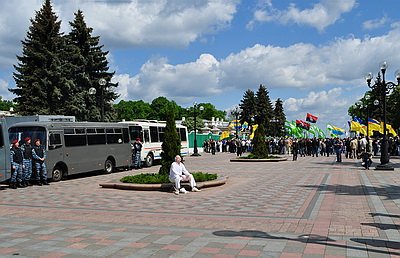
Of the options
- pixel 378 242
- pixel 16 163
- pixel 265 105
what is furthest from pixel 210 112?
pixel 378 242

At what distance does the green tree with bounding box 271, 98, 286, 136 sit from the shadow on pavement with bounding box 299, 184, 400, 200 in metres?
A: 89.2

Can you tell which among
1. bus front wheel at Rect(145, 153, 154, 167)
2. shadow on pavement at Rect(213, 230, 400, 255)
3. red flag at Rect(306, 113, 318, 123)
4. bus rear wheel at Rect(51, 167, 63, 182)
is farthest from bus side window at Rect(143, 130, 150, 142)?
red flag at Rect(306, 113, 318, 123)

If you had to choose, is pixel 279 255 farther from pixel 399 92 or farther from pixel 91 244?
pixel 399 92

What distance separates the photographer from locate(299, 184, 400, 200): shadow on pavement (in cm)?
1287

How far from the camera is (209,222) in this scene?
29.9 feet

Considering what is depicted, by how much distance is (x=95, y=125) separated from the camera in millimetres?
23203

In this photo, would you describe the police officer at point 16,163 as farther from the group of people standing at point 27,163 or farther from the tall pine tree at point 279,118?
the tall pine tree at point 279,118

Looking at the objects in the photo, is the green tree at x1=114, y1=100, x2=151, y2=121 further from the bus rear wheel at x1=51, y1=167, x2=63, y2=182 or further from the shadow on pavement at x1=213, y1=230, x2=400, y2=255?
the shadow on pavement at x1=213, y1=230, x2=400, y2=255

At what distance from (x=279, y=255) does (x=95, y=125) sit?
60.1 ft

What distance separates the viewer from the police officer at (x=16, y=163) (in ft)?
54.9

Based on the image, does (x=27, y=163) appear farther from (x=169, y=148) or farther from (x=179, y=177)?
(x=179, y=177)

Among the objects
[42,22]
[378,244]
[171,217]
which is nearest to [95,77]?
[42,22]

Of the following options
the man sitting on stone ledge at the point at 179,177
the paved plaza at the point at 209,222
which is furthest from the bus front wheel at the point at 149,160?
the man sitting on stone ledge at the point at 179,177

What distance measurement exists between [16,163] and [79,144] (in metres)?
4.71
